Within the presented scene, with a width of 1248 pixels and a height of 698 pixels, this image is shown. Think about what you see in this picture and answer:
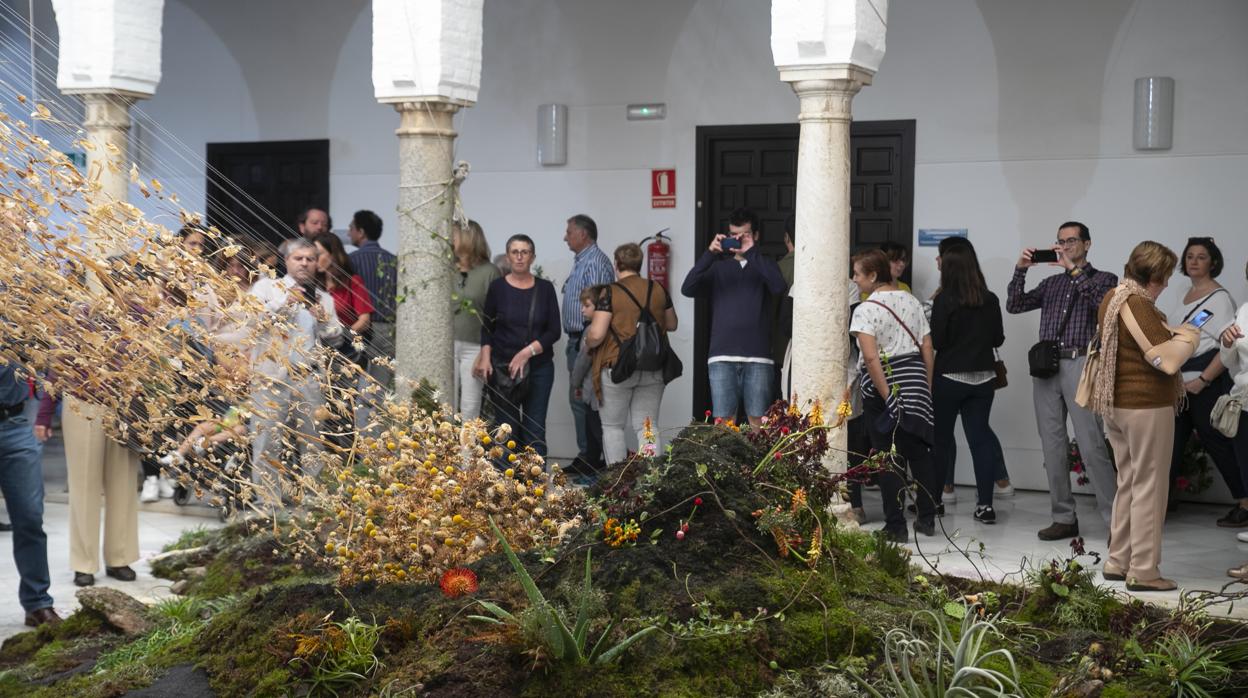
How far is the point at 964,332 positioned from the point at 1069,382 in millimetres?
777

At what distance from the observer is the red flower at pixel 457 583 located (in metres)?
5.17

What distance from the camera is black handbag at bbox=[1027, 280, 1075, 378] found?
8.60m

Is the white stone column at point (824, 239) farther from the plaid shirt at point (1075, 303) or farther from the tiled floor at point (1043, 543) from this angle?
the plaid shirt at point (1075, 303)

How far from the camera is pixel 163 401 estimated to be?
4.95 m

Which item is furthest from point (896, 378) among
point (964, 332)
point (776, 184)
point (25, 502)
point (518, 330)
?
point (25, 502)

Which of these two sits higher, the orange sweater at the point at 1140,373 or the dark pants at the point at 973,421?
the orange sweater at the point at 1140,373

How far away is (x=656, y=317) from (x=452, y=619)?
507 centimetres

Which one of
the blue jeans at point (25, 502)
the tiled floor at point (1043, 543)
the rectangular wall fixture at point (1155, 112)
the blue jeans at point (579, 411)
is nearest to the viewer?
the blue jeans at point (25, 502)

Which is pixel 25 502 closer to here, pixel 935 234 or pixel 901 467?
pixel 901 467

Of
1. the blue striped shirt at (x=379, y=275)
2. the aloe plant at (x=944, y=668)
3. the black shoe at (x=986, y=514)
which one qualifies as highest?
the blue striped shirt at (x=379, y=275)

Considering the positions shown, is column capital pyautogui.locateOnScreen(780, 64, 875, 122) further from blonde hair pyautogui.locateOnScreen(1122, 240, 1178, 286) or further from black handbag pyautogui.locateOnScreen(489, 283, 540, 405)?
black handbag pyautogui.locateOnScreen(489, 283, 540, 405)

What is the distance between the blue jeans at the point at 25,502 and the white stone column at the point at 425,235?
2828mm

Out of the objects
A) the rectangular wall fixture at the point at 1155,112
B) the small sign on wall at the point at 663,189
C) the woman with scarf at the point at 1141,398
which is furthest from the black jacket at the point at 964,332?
the small sign on wall at the point at 663,189

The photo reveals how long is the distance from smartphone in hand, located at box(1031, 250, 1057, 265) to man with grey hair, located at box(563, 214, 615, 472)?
321 centimetres
